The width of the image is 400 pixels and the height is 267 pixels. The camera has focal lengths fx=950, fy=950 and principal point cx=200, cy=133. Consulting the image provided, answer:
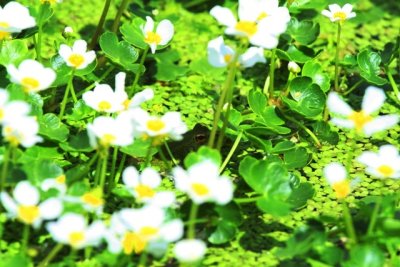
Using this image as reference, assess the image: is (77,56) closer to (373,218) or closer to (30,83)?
(30,83)

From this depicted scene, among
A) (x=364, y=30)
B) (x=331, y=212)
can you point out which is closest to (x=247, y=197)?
(x=331, y=212)

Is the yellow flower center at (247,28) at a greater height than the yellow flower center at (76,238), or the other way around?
the yellow flower center at (247,28)

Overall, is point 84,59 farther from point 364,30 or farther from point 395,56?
point 364,30

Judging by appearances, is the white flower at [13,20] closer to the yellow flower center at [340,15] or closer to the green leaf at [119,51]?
the green leaf at [119,51]

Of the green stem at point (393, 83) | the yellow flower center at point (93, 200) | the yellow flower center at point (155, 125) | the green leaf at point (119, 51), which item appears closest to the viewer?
the yellow flower center at point (93, 200)

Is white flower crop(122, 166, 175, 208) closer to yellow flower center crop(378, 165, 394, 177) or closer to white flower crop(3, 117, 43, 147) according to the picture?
white flower crop(3, 117, 43, 147)

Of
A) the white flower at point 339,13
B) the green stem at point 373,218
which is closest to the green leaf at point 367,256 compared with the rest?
the green stem at point 373,218
